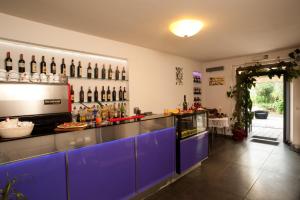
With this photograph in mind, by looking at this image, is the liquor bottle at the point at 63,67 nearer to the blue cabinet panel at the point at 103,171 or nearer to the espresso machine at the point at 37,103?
the espresso machine at the point at 37,103

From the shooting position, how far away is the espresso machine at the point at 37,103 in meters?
2.50

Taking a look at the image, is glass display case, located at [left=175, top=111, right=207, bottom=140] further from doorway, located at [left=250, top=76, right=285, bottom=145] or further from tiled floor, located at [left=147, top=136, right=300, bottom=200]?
doorway, located at [left=250, top=76, right=285, bottom=145]

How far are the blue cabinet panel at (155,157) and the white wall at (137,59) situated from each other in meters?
1.69

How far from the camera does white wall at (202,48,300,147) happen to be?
5.16 meters

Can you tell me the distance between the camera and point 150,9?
2.63 meters

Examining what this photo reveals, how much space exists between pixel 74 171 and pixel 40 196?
357mm

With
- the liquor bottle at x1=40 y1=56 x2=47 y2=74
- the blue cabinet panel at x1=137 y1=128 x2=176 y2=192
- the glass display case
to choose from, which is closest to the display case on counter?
the glass display case

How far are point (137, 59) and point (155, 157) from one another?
274 cm

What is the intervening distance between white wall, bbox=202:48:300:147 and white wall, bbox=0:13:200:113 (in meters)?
0.90

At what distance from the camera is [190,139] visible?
11.7 feet

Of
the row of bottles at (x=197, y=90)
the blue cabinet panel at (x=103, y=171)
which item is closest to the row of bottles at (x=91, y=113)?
the blue cabinet panel at (x=103, y=171)

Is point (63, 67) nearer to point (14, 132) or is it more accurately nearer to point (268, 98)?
point (14, 132)

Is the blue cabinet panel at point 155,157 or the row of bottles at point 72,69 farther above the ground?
the row of bottles at point 72,69

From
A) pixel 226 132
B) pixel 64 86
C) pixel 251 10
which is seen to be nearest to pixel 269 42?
pixel 251 10
